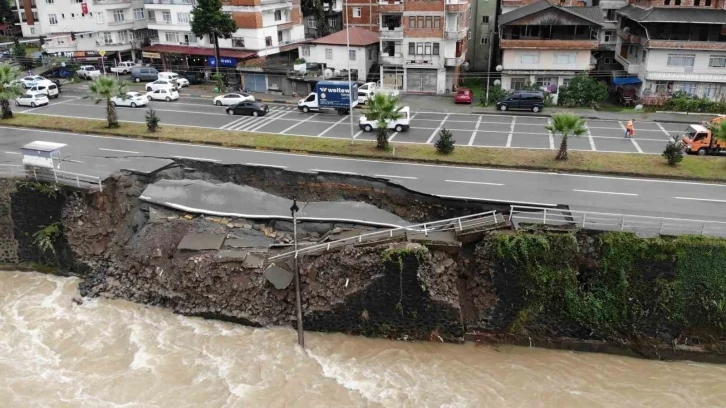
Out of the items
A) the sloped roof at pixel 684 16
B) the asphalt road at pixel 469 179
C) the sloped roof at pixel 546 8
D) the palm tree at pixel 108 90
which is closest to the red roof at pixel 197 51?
the palm tree at pixel 108 90

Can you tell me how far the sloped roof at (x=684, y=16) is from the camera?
43.6 meters

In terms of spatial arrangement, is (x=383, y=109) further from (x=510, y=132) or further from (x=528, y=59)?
(x=528, y=59)

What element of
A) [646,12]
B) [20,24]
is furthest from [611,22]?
[20,24]

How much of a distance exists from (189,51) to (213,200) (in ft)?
122

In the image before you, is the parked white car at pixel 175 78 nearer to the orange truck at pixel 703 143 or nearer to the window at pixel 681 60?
the window at pixel 681 60

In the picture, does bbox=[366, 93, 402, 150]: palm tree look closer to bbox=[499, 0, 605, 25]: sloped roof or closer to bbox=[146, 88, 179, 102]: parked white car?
bbox=[499, 0, 605, 25]: sloped roof

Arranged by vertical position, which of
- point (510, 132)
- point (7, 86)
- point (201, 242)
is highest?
point (7, 86)

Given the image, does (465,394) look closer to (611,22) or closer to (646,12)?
(646,12)

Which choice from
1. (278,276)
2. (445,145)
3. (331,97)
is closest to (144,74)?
(331,97)

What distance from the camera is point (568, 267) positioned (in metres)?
21.6

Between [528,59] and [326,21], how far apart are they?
29312 millimetres

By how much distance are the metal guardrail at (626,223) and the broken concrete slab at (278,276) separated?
30.4 ft

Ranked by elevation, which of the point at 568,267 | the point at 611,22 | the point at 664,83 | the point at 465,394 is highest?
the point at 611,22

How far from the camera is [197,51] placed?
58.9 m
